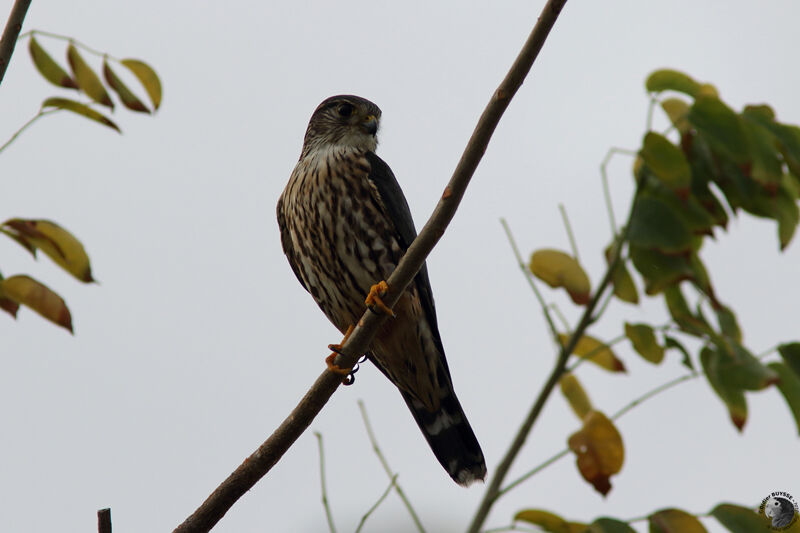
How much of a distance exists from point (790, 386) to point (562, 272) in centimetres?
40

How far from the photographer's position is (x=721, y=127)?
4.99ft

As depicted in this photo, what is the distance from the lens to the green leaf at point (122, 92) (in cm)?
196

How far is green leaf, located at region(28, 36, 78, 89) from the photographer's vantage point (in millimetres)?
1940

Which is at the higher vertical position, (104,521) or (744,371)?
(744,371)

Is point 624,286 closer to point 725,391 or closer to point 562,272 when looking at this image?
point 562,272

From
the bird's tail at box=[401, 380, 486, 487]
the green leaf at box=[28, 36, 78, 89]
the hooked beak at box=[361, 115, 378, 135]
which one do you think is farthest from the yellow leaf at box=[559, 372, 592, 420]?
the hooked beak at box=[361, 115, 378, 135]

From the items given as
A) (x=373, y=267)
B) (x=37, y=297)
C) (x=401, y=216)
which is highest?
(x=401, y=216)

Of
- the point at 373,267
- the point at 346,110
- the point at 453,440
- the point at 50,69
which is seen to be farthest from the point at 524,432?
the point at 346,110

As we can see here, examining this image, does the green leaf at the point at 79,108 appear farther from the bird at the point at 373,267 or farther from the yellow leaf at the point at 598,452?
the bird at the point at 373,267

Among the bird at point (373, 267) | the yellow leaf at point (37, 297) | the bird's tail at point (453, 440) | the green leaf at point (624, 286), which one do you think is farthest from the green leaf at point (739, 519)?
the bird's tail at point (453, 440)

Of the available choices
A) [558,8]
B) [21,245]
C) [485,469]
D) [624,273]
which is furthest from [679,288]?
[485,469]

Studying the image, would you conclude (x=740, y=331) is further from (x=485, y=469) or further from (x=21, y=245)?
(x=485, y=469)

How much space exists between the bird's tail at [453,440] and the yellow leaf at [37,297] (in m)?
2.97

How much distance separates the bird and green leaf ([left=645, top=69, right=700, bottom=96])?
2.43 metres
